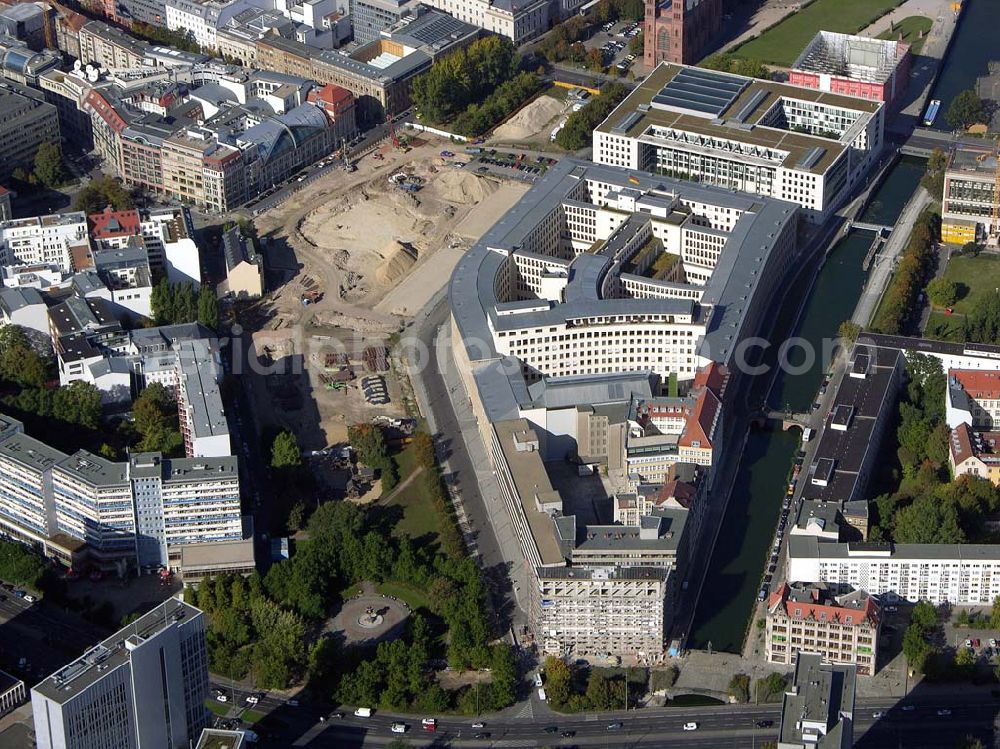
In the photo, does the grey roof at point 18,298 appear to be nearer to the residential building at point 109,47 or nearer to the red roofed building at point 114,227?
the red roofed building at point 114,227

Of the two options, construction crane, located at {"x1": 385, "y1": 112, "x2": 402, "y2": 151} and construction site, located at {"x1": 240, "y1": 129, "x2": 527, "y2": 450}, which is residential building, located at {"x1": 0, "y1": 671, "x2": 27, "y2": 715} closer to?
construction site, located at {"x1": 240, "y1": 129, "x2": 527, "y2": 450}

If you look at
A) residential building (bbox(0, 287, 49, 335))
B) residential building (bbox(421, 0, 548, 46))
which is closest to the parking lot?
residential building (bbox(421, 0, 548, 46))

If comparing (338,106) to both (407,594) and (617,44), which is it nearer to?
(617,44)

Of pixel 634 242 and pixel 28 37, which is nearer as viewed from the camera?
pixel 634 242

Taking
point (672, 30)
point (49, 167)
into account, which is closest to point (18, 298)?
point (49, 167)

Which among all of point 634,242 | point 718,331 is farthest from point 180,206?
point 718,331

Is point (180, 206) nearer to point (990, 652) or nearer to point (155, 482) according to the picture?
point (155, 482)
